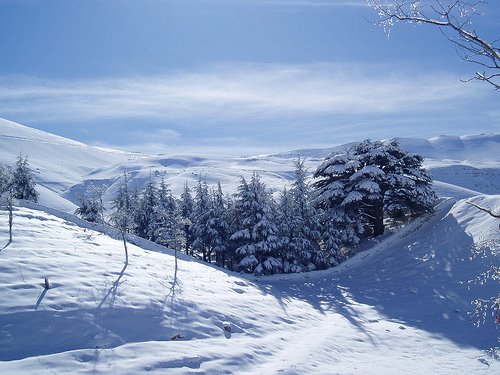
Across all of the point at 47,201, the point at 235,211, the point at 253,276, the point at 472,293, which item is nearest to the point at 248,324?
the point at 472,293

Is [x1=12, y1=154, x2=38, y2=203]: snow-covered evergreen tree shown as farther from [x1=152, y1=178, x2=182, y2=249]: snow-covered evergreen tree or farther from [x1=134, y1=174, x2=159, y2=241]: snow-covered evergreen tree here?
[x1=152, y1=178, x2=182, y2=249]: snow-covered evergreen tree

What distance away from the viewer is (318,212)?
37.3m

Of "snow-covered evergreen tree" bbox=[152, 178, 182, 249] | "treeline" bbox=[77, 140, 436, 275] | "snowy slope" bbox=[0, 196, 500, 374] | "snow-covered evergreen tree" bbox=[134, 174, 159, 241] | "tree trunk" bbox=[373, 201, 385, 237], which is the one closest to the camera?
"snowy slope" bbox=[0, 196, 500, 374]

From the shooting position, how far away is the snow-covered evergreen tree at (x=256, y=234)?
32.4 metres

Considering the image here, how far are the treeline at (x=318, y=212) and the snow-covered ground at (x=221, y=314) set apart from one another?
171 inches

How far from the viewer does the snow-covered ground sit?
1069 centimetres

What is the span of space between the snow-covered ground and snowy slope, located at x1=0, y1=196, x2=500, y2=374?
6 cm

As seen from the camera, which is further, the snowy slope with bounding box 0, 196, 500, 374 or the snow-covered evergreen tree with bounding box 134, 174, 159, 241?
the snow-covered evergreen tree with bounding box 134, 174, 159, 241

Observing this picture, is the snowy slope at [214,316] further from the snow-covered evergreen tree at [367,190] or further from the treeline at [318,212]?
the snow-covered evergreen tree at [367,190]

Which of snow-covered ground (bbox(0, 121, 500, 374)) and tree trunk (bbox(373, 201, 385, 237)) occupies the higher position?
tree trunk (bbox(373, 201, 385, 237))

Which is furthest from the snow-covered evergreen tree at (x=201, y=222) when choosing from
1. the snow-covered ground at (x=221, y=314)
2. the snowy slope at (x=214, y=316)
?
the snowy slope at (x=214, y=316)

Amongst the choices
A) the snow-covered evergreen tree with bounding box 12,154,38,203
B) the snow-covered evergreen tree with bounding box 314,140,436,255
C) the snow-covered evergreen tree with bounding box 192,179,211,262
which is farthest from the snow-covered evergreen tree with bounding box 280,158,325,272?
the snow-covered evergreen tree with bounding box 12,154,38,203

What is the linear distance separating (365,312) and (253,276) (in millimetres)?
11550

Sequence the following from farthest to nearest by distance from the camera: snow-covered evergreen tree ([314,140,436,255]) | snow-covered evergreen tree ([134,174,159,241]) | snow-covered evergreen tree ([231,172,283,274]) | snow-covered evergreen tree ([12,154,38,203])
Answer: snow-covered evergreen tree ([134,174,159,241]), snow-covered evergreen tree ([12,154,38,203]), snow-covered evergreen tree ([314,140,436,255]), snow-covered evergreen tree ([231,172,283,274])
